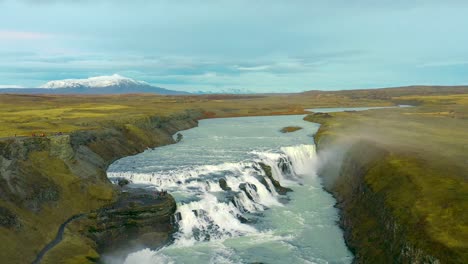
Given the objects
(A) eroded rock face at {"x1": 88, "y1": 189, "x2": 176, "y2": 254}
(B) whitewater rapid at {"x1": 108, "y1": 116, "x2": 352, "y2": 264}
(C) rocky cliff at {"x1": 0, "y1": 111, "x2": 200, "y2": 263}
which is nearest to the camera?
(C) rocky cliff at {"x1": 0, "y1": 111, "x2": 200, "y2": 263}

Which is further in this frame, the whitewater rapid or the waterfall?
the waterfall

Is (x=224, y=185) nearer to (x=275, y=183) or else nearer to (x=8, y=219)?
(x=275, y=183)

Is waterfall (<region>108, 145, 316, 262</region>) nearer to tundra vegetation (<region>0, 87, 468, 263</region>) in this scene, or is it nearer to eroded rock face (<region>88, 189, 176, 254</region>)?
eroded rock face (<region>88, 189, 176, 254</region>)

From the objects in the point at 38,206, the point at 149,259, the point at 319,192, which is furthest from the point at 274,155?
the point at 38,206

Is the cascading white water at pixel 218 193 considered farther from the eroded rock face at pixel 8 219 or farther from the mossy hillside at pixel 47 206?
the eroded rock face at pixel 8 219

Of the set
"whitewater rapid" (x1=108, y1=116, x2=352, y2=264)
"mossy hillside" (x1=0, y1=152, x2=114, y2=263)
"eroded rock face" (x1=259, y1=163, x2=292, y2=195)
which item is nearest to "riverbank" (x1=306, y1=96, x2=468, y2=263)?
"whitewater rapid" (x1=108, y1=116, x2=352, y2=264)

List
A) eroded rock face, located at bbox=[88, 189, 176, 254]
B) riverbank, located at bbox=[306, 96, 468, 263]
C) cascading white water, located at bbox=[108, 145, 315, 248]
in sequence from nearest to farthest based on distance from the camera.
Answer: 1. riverbank, located at bbox=[306, 96, 468, 263]
2. eroded rock face, located at bbox=[88, 189, 176, 254]
3. cascading white water, located at bbox=[108, 145, 315, 248]

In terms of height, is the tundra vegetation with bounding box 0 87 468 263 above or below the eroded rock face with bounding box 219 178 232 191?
above
